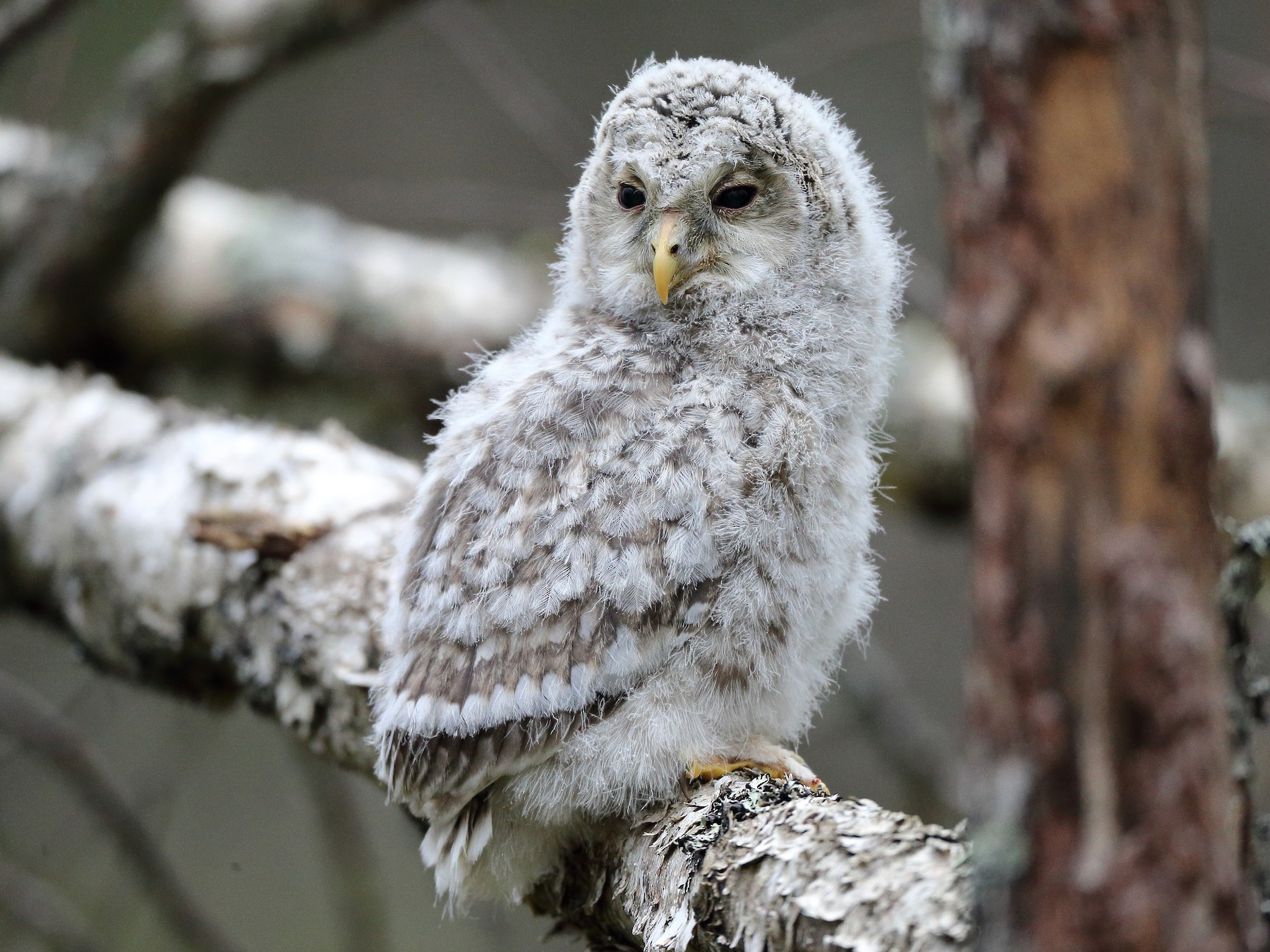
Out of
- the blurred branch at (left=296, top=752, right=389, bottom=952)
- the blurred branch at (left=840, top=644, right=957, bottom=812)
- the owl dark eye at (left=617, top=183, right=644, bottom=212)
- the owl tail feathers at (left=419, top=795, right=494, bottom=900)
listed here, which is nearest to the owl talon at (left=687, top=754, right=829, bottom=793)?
the owl tail feathers at (left=419, top=795, right=494, bottom=900)

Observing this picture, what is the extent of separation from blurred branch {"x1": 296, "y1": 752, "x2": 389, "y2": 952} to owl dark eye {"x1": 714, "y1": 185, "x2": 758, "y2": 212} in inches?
82.7

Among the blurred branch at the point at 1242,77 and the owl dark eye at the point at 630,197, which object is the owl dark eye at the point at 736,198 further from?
the blurred branch at the point at 1242,77

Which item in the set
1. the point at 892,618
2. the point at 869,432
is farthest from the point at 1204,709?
the point at 892,618

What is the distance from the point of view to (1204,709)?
33.5 inches

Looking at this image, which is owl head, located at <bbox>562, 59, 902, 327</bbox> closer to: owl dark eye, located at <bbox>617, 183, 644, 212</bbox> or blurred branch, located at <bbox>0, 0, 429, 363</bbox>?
owl dark eye, located at <bbox>617, 183, 644, 212</bbox>

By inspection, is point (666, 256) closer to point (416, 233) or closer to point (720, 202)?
point (720, 202)

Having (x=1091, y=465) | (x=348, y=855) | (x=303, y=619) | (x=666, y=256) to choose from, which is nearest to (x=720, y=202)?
(x=666, y=256)

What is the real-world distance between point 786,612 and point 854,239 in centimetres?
82

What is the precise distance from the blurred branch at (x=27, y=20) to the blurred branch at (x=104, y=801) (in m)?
1.74

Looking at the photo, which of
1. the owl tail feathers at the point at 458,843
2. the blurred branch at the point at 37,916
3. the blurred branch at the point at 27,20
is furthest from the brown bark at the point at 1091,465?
the blurred branch at the point at 37,916

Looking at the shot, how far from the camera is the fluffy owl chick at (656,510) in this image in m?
1.83

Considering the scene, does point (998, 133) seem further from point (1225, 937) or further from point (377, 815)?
point (377, 815)

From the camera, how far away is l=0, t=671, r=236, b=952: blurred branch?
3002 mm

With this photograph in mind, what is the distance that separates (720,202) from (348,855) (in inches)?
95.4
